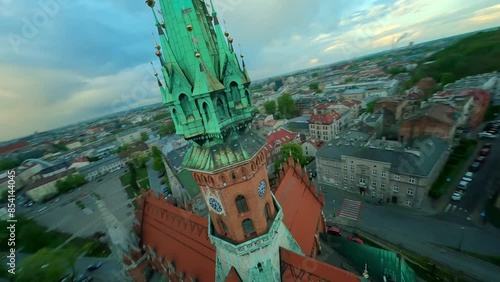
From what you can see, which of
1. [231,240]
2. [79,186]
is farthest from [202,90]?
[79,186]

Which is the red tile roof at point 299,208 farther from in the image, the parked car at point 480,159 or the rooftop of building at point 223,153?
the parked car at point 480,159

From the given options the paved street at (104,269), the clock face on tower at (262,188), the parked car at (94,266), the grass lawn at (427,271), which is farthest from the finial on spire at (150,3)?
the parked car at (94,266)

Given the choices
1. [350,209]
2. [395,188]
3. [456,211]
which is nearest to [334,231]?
[350,209]

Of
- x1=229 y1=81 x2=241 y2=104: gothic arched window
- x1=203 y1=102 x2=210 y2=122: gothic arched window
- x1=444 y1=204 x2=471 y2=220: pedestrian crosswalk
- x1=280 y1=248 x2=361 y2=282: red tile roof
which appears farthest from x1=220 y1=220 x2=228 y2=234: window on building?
x1=444 y1=204 x2=471 y2=220: pedestrian crosswalk

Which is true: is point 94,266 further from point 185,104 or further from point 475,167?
point 475,167

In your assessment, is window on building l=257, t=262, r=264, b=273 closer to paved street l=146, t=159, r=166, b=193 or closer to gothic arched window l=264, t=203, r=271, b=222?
gothic arched window l=264, t=203, r=271, b=222

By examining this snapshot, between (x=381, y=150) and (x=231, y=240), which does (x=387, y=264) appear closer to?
(x=231, y=240)
